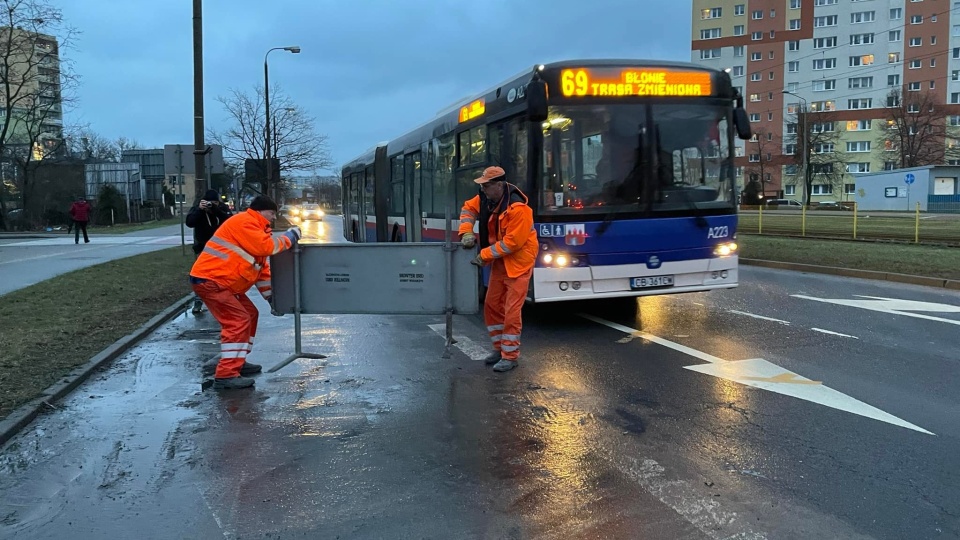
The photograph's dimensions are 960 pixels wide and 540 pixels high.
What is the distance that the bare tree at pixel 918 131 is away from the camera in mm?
71375

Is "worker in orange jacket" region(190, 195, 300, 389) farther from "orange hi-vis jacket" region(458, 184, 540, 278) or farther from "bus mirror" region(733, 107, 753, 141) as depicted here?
"bus mirror" region(733, 107, 753, 141)

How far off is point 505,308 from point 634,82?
3.43m

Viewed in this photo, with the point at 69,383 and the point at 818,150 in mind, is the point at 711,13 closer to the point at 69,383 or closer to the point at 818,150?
the point at 818,150

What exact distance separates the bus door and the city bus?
4.39 metres

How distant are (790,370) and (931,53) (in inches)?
3612

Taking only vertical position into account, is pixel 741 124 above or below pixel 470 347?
above

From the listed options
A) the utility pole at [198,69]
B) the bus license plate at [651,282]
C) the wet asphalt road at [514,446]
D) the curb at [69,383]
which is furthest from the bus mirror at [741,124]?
the utility pole at [198,69]

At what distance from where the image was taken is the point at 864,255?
55.4ft

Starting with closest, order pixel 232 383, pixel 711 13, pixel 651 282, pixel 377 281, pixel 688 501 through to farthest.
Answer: pixel 688 501 < pixel 232 383 < pixel 377 281 < pixel 651 282 < pixel 711 13

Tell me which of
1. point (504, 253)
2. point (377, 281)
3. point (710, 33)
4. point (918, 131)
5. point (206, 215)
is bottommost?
point (377, 281)

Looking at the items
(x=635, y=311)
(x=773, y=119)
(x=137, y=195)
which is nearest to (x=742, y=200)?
(x=773, y=119)

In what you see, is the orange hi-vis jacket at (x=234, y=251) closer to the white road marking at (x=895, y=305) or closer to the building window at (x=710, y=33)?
the white road marking at (x=895, y=305)

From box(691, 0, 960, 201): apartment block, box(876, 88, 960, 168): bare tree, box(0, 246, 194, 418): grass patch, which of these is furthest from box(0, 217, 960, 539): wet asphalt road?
box(691, 0, 960, 201): apartment block

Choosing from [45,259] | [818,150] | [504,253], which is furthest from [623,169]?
[818,150]
